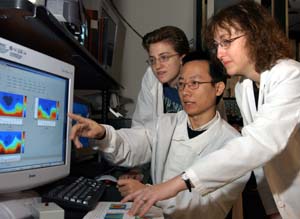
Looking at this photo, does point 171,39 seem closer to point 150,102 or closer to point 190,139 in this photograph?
point 150,102

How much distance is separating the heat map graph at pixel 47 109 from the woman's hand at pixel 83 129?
0.24ft

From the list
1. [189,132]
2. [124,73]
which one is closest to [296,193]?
[189,132]

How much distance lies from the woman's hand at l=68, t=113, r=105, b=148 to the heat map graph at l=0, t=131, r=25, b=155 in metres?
0.24

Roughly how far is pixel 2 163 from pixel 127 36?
2.04 m

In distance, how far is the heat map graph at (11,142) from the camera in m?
0.75

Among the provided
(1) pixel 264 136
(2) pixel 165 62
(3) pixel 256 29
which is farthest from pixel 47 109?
(2) pixel 165 62

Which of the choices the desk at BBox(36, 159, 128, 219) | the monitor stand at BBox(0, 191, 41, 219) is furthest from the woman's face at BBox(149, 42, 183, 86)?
A: the monitor stand at BBox(0, 191, 41, 219)

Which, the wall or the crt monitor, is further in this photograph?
the wall

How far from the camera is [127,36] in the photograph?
267 centimetres

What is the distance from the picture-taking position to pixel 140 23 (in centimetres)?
268

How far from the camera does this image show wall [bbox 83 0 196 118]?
2.67m

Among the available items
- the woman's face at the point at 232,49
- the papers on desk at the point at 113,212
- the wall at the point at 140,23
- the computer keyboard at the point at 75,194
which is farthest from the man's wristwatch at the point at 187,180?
the wall at the point at 140,23

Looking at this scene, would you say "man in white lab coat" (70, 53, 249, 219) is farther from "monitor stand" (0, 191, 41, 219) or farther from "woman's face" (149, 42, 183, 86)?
"monitor stand" (0, 191, 41, 219)

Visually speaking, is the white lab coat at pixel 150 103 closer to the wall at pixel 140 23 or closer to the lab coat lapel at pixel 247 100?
the lab coat lapel at pixel 247 100
